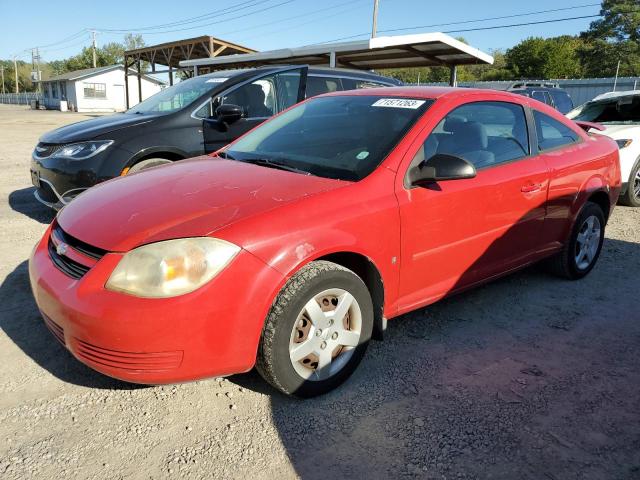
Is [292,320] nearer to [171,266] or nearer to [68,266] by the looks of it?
[171,266]

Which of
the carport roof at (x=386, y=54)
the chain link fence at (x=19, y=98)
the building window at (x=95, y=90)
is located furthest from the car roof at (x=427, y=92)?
the chain link fence at (x=19, y=98)

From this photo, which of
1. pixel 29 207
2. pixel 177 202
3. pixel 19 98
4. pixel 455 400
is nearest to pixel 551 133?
pixel 455 400

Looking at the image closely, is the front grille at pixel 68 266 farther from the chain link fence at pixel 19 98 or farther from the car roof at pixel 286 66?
the chain link fence at pixel 19 98

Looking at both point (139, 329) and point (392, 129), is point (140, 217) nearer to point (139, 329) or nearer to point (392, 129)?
point (139, 329)

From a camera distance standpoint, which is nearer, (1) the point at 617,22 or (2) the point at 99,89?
(1) the point at 617,22

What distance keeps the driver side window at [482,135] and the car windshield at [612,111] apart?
193 inches

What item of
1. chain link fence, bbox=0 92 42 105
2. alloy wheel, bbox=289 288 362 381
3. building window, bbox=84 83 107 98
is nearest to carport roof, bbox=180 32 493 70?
alloy wheel, bbox=289 288 362 381

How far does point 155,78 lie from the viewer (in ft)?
178

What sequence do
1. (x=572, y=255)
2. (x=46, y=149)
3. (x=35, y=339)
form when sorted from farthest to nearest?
(x=46, y=149) → (x=572, y=255) → (x=35, y=339)

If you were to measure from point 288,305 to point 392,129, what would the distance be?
53.9 inches

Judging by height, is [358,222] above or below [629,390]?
above

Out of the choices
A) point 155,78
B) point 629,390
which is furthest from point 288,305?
point 155,78

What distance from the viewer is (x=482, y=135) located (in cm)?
356

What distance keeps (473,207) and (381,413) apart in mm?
1420
